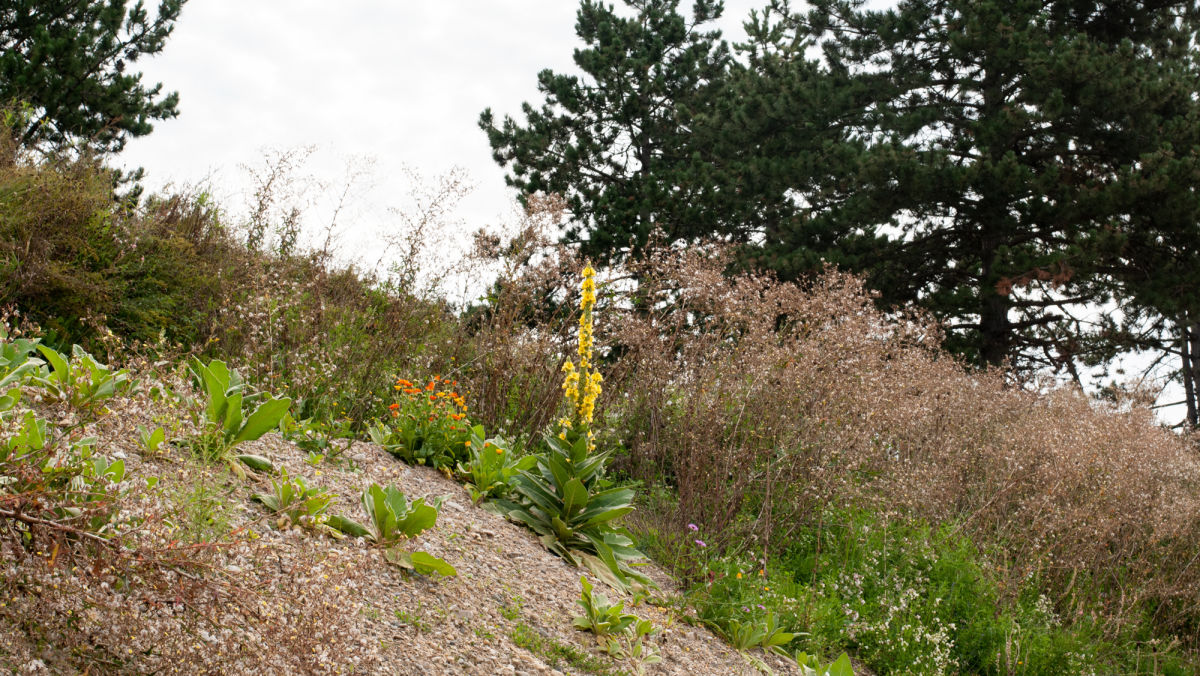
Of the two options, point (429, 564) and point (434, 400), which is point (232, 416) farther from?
point (434, 400)

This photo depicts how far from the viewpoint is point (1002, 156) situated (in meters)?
13.4

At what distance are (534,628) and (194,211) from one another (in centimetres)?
638

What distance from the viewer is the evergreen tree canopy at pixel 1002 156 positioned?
1236 cm

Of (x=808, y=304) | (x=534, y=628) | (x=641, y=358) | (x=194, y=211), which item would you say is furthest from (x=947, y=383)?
(x=194, y=211)

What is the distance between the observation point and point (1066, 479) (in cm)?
597

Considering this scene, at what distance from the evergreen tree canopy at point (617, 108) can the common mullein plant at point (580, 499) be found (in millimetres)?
13488

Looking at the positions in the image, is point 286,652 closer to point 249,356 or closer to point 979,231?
point 249,356

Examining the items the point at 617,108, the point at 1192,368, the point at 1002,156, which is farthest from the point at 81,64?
the point at 1192,368

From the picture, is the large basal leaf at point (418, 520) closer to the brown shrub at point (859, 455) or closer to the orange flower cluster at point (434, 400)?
the orange flower cluster at point (434, 400)

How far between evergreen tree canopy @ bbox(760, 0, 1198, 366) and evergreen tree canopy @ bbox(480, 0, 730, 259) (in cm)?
390

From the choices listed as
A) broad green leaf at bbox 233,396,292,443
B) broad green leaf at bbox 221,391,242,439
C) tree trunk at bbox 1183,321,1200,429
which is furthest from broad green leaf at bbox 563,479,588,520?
tree trunk at bbox 1183,321,1200,429

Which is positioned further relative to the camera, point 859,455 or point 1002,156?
point 1002,156

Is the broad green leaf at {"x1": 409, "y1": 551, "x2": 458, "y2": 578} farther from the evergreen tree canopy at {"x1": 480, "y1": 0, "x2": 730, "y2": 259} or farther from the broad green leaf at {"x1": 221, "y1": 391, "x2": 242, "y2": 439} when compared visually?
the evergreen tree canopy at {"x1": 480, "y1": 0, "x2": 730, "y2": 259}

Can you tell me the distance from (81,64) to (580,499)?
1257 cm
